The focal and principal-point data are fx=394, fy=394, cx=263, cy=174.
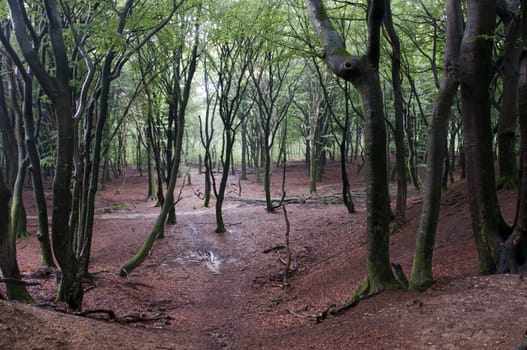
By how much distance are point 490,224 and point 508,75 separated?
4.70 m

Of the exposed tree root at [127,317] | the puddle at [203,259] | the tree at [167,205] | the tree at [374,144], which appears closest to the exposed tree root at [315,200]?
the puddle at [203,259]

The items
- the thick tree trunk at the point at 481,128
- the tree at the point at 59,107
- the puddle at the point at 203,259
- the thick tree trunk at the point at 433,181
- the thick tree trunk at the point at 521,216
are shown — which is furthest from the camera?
the puddle at the point at 203,259

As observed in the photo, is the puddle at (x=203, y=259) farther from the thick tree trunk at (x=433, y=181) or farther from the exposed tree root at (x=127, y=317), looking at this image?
the thick tree trunk at (x=433, y=181)

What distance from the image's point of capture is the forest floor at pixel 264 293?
3893mm

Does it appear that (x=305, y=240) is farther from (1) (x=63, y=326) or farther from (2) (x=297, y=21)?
(1) (x=63, y=326)

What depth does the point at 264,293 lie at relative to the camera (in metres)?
9.27

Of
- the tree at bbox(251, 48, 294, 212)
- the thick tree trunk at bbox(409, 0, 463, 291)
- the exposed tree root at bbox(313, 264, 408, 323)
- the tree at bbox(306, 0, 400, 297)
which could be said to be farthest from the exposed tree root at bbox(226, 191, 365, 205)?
the thick tree trunk at bbox(409, 0, 463, 291)

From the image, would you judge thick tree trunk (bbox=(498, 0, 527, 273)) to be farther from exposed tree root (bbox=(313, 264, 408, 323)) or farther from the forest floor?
exposed tree root (bbox=(313, 264, 408, 323))

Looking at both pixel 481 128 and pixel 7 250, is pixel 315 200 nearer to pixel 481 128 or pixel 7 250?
pixel 481 128

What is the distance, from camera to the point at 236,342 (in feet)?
19.8

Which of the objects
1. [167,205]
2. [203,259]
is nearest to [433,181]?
[167,205]

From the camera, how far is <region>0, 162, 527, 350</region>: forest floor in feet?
12.8

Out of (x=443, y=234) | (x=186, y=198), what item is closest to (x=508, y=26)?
(x=443, y=234)

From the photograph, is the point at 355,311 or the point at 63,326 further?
the point at 355,311
